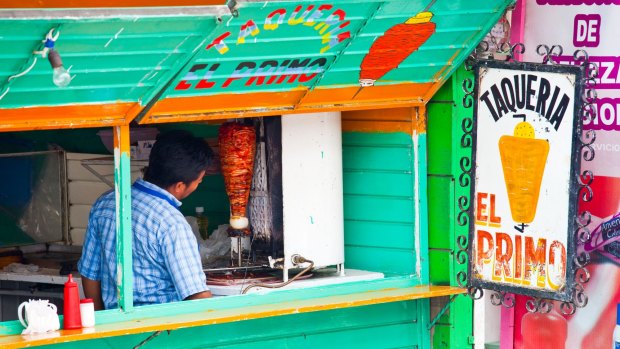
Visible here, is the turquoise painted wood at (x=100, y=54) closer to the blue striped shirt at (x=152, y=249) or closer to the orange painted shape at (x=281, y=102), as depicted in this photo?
the orange painted shape at (x=281, y=102)

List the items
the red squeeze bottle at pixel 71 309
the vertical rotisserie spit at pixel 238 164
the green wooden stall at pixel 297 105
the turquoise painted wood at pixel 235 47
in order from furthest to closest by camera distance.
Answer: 1. the vertical rotisserie spit at pixel 238 164
2. the red squeeze bottle at pixel 71 309
3. the green wooden stall at pixel 297 105
4. the turquoise painted wood at pixel 235 47

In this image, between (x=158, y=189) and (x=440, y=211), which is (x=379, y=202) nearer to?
(x=440, y=211)

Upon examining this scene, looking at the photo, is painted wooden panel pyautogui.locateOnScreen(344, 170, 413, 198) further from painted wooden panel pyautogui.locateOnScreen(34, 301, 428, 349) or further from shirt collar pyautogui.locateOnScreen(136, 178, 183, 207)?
shirt collar pyautogui.locateOnScreen(136, 178, 183, 207)

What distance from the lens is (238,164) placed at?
634 centimetres

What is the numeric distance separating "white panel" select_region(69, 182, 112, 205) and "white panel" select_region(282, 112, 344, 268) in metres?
1.53

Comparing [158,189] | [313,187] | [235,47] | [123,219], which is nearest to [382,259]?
[313,187]

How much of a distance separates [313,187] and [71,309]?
1.42 metres

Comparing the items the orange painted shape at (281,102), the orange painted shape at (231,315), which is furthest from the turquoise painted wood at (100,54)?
the orange painted shape at (231,315)

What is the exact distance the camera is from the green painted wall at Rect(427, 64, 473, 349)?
6535 mm

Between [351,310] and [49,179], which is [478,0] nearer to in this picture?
[351,310]

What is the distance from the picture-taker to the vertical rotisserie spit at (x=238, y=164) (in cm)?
632

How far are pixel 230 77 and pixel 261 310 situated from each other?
42.0 inches

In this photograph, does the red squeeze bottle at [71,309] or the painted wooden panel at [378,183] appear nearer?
the red squeeze bottle at [71,309]

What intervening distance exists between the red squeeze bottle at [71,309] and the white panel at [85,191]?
1949 millimetres
